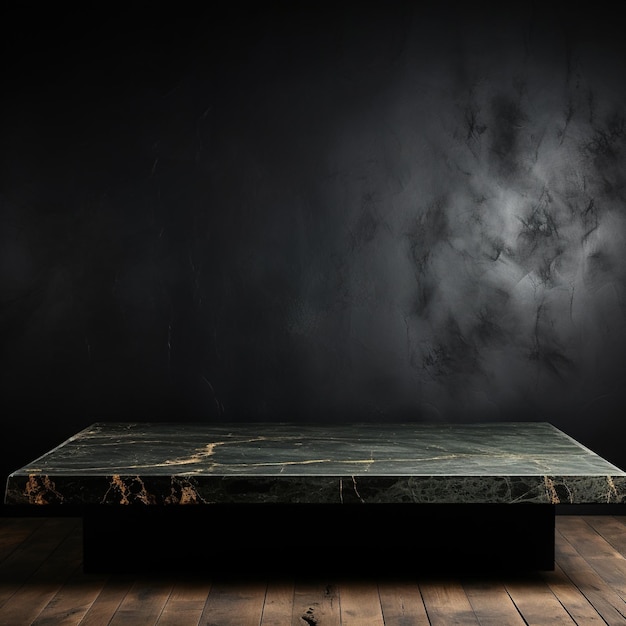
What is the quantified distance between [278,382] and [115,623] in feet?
4.14

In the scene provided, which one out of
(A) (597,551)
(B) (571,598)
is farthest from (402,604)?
(A) (597,551)

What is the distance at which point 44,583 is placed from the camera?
102 inches

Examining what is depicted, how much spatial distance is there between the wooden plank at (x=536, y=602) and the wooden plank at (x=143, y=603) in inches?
36.9

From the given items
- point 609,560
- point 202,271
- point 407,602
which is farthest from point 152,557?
point 609,560

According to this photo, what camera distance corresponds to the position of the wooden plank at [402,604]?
2287 millimetres

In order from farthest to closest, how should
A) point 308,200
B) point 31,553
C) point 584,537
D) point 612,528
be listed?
1. point 308,200
2. point 612,528
3. point 584,537
4. point 31,553

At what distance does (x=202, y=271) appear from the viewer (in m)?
3.36

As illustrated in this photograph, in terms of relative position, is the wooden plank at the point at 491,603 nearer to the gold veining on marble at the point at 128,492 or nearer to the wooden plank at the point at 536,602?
the wooden plank at the point at 536,602

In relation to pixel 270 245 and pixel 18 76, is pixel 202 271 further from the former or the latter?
pixel 18 76

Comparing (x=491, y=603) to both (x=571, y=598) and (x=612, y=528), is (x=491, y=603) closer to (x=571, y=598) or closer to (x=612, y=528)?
(x=571, y=598)

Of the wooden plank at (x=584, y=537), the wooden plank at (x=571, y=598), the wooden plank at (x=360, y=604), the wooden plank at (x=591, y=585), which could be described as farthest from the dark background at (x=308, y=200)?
the wooden plank at (x=360, y=604)

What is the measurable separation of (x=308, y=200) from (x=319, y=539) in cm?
128

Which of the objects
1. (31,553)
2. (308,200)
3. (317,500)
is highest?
(308,200)

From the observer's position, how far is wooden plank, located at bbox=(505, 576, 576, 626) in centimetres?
229
